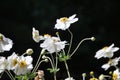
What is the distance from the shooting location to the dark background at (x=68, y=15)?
520 centimetres

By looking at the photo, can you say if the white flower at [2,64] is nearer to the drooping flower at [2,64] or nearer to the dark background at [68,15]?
the drooping flower at [2,64]

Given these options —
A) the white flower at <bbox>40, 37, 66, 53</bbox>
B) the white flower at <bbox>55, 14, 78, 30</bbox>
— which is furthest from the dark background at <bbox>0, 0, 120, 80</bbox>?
the white flower at <bbox>40, 37, 66, 53</bbox>

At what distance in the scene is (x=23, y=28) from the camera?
5336 mm

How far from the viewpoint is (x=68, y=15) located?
5434 mm

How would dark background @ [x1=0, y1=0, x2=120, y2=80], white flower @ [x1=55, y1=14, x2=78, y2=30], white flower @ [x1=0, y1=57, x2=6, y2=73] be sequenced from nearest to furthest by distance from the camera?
white flower @ [x1=0, y1=57, x2=6, y2=73]
white flower @ [x1=55, y1=14, x2=78, y2=30]
dark background @ [x1=0, y1=0, x2=120, y2=80]

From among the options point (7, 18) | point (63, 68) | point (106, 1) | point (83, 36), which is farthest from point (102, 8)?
point (63, 68)

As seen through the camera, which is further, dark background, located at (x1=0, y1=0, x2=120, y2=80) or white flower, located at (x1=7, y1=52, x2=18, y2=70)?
dark background, located at (x1=0, y1=0, x2=120, y2=80)

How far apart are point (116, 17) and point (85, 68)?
1.00m

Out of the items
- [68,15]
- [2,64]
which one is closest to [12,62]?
[2,64]

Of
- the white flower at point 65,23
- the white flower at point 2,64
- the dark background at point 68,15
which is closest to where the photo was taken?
the white flower at point 2,64

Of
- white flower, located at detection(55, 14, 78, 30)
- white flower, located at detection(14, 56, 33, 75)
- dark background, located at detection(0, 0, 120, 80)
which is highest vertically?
dark background, located at detection(0, 0, 120, 80)

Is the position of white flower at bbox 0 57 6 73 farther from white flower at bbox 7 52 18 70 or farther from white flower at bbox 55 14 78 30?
white flower at bbox 55 14 78 30

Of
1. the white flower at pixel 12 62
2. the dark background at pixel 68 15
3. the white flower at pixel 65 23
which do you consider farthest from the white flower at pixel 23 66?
the dark background at pixel 68 15

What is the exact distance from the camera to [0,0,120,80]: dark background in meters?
5.20
